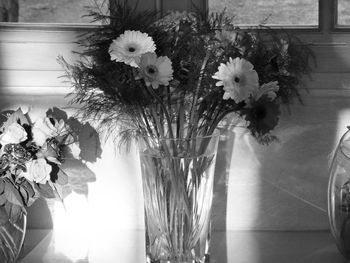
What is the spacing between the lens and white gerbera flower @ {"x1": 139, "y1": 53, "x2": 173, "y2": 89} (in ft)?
4.09

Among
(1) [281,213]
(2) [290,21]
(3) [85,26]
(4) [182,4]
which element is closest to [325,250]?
(1) [281,213]

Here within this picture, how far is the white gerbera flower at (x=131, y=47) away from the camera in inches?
49.0

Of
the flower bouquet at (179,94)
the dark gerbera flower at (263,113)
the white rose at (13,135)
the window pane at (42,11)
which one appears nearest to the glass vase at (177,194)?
the flower bouquet at (179,94)

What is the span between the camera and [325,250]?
1.44 m

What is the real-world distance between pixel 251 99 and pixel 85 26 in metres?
0.46

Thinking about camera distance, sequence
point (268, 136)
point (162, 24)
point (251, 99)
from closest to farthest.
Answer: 1. point (251, 99)
2. point (162, 24)
3. point (268, 136)

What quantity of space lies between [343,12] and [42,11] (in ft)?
2.19

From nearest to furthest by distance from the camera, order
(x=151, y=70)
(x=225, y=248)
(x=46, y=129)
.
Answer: (x=151, y=70) → (x=46, y=129) → (x=225, y=248)

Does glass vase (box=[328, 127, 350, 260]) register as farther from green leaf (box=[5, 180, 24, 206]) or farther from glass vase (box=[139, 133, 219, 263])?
green leaf (box=[5, 180, 24, 206])

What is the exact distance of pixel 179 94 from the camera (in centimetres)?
139

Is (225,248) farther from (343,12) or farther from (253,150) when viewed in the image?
(343,12)

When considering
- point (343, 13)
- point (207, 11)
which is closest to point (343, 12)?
point (343, 13)

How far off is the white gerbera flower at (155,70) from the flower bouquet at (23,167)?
24 cm

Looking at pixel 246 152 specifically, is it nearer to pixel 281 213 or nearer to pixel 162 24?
pixel 281 213
